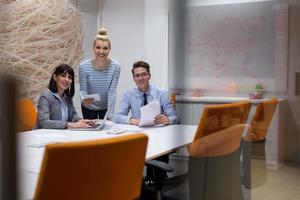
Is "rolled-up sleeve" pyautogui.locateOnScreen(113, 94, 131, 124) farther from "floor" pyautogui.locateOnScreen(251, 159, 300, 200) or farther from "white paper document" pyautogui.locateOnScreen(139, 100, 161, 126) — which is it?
"floor" pyautogui.locateOnScreen(251, 159, 300, 200)

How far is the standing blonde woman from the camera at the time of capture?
11.1 feet

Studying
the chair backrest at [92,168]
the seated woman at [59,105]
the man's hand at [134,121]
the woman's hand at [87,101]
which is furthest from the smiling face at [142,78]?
the chair backrest at [92,168]

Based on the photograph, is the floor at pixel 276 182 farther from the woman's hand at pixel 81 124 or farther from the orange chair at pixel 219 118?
the woman's hand at pixel 81 124

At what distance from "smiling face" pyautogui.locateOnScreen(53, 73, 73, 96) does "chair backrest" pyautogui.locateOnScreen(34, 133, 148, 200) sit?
167 cm

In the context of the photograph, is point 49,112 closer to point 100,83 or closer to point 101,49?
point 100,83

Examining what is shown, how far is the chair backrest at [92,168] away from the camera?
→ 1070 mm

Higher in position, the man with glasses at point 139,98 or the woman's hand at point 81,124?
the man with glasses at point 139,98

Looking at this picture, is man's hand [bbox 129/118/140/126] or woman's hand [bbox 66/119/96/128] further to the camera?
man's hand [bbox 129/118/140/126]

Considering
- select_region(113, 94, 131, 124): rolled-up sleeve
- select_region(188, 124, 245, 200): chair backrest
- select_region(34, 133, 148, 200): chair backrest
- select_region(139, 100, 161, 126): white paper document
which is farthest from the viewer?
select_region(113, 94, 131, 124): rolled-up sleeve

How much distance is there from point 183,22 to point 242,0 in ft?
Result: 1.98

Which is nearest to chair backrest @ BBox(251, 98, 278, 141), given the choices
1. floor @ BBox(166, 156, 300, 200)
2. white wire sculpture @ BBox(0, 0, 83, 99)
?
floor @ BBox(166, 156, 300, 200)

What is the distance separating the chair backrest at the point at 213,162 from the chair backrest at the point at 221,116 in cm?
4

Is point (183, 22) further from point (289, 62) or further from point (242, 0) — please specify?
point (289, 62)

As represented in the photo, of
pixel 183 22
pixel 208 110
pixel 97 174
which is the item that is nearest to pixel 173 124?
pixel 208 110
